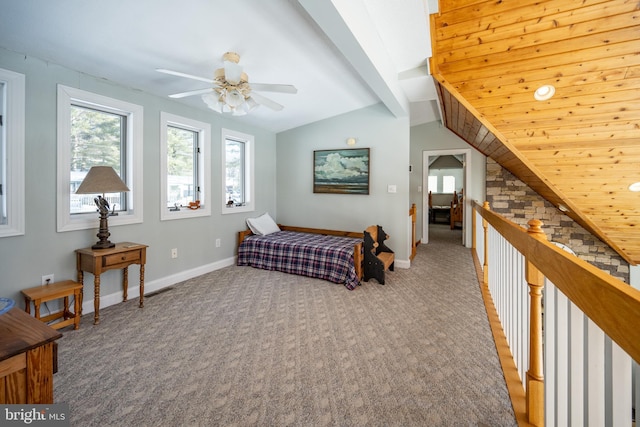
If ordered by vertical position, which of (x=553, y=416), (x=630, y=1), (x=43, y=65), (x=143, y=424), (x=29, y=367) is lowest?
(x=143, y=424)

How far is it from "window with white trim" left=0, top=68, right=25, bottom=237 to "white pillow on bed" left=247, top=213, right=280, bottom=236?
2.62m

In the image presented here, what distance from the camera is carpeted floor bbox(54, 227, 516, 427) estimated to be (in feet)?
5.01

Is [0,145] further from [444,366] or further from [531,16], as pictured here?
[531,16]

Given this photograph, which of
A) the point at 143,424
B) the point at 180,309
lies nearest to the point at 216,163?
the point at 180,309

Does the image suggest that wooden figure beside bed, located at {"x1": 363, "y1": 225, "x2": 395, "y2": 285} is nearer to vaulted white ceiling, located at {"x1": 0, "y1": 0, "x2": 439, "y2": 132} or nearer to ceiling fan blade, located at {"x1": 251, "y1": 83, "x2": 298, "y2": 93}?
vaulted white ceiling, located at {"x1": 0, "y1": 0, "x2": 439, "y2": 132}

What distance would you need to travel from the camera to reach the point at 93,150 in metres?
2.88

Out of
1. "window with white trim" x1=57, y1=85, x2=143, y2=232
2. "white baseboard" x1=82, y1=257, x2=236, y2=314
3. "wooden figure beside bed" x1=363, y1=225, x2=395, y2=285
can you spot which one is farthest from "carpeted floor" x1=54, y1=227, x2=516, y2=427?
"window with white trim" x1=57, y1=85, x2=143, y2=232

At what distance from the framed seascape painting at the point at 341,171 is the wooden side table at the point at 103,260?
9.37ft

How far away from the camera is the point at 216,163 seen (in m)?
4.07

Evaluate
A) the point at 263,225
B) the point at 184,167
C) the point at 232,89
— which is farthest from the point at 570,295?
the point at 263,225

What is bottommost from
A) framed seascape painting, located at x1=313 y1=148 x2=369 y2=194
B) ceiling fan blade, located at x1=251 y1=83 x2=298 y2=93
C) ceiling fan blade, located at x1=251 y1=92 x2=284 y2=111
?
framed seascape painting, located at x1=313 y1=148 x2=369 y2=194

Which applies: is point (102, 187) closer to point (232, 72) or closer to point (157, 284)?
point (157, 284)

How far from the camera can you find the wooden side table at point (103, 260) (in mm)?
2469

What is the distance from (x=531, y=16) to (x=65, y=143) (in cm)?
423
